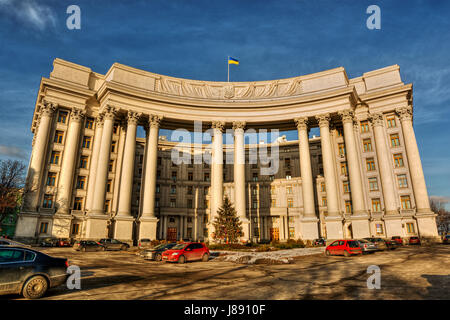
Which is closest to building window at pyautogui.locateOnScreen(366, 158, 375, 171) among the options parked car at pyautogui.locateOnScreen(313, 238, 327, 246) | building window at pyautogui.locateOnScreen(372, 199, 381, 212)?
building window at pyautogui.locateOnScreen(372, 199, 381, 212)

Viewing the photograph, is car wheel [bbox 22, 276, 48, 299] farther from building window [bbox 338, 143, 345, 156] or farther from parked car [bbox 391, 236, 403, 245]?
building window [bbox 338, 143, 345, 156]

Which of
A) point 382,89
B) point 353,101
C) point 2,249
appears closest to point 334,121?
point 353,101

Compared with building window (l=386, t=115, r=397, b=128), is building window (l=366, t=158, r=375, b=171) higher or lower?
lower

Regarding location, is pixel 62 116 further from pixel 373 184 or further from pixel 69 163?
pixel 373 184

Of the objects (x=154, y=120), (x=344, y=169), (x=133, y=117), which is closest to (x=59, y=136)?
(x=133, y=117)

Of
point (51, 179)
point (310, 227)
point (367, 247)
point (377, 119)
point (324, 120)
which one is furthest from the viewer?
point (377, 119)

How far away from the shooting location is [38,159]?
3909cm

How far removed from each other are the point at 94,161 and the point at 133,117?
8.35m

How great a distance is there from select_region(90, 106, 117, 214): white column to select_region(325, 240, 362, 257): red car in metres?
28.4

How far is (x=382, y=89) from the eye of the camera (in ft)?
149

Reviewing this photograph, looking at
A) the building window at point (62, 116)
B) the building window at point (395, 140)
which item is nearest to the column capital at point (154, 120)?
the building window at point (62, 116)

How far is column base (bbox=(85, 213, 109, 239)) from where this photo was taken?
121 ft
